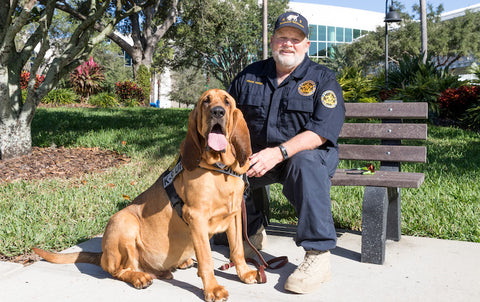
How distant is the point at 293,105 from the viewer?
314 cm

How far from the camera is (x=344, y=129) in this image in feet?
13.2

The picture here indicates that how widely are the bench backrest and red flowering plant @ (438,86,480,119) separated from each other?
7815 mm

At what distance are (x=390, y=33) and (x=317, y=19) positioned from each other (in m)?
15.8

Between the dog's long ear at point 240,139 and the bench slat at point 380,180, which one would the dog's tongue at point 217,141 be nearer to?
the dog's long ear at point 240,139

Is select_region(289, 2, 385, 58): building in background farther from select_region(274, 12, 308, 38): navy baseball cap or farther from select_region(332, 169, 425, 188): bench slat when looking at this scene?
select_region(332, 169, 425, 188): bench slat

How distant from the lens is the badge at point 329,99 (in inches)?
122

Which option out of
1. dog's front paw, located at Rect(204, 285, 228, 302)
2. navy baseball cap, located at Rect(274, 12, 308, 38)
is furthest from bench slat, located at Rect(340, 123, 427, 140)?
dog's front paw, located at Rect(204, 285, 228, 302)

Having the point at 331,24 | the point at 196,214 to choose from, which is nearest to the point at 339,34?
the point at 331,24

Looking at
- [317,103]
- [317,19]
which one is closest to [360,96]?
[317,103]

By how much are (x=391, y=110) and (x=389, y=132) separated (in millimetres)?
203

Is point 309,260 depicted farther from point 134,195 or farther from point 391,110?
point 134,195

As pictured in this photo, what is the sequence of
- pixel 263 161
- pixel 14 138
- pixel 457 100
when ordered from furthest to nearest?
pixel 457 100, pixel 14 138, pixel 263 161

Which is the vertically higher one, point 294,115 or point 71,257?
point 294,115

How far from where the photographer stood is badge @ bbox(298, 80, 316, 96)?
124 inches
